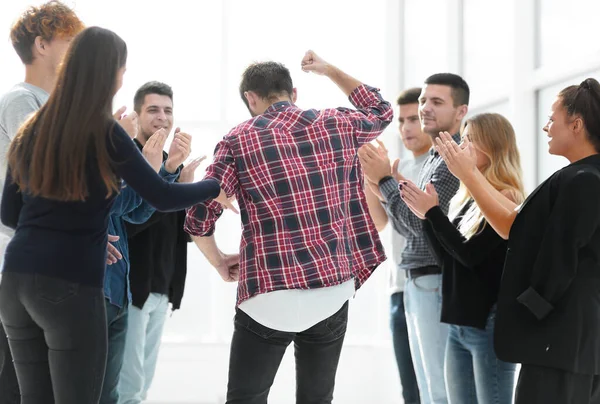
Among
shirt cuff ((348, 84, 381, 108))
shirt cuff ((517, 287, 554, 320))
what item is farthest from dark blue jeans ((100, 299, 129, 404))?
shirt cuff ((517, 287, 554, 320))

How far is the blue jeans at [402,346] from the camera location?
12.3 feet

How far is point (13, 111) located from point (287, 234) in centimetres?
85

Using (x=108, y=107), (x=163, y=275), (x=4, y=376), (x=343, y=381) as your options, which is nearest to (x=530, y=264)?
(x=108, y=107)

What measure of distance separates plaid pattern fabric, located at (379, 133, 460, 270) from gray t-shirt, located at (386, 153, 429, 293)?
373 mm

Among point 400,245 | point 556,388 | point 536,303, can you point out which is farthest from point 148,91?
point 556,388

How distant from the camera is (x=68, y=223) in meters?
1.83

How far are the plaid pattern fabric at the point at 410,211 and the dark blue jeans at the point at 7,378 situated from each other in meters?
1.62

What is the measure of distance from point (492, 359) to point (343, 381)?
2.94m

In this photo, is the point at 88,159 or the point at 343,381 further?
the point at 343,381

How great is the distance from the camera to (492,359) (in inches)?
104

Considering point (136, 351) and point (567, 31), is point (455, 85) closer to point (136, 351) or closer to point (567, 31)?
point (567, 31)

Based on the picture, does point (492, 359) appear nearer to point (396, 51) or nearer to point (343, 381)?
point (343, 381)

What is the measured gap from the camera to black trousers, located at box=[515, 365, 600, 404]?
210 cm

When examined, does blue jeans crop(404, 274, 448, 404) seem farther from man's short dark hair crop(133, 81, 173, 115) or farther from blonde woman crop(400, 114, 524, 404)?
man's short dark hair crop(133, 81, 173, 115)
